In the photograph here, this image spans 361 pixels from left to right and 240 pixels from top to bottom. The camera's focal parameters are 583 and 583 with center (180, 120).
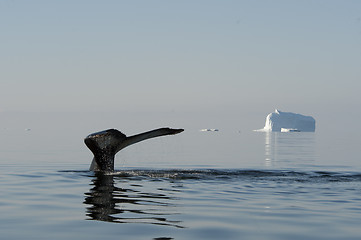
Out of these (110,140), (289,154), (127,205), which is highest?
(289,154)

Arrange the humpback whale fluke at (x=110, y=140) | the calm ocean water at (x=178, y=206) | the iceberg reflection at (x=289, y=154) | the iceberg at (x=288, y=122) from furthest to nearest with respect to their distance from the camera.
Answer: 1. the iceberg at (x=288, y=122)
2. the iceberg reflection at (x=289, y=154)
3. the humpback whale fluke at (x=110, y=140)
4. the calm ocean water at (x=178, y=206)

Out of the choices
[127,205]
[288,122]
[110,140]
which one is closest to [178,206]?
[127,205]

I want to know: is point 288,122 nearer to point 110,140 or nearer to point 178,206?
point 110,140

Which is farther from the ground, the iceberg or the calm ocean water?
the iceberg

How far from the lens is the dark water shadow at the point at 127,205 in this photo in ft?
33.8

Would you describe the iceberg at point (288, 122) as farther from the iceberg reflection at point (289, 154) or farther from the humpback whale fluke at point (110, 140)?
the humpback whale fluke at point (110, 140)

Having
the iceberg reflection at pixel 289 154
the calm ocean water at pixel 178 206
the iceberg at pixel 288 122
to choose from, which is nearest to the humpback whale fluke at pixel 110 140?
the calm ocean water at pixel 178 206

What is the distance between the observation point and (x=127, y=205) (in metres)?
12.1

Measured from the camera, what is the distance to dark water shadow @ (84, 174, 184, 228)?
10297 mm

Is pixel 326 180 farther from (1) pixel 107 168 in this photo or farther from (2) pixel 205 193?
(1) pixel 107 168

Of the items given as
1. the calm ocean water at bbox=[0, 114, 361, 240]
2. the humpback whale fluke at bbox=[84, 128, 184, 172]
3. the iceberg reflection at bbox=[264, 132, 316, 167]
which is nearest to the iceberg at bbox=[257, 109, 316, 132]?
the iceberg reflection at bbox=[264, 132, 316, 167]

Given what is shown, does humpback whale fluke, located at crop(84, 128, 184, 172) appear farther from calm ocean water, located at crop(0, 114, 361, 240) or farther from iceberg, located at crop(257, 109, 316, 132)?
iceberg, located at crop(257, 109, 316, 132)

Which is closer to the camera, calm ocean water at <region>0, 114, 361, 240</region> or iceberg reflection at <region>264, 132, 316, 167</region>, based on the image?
calm ocean water at <region>0, 114, 361, 240</region>

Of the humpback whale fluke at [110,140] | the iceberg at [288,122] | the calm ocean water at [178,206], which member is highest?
the iceberg at [288,122]
